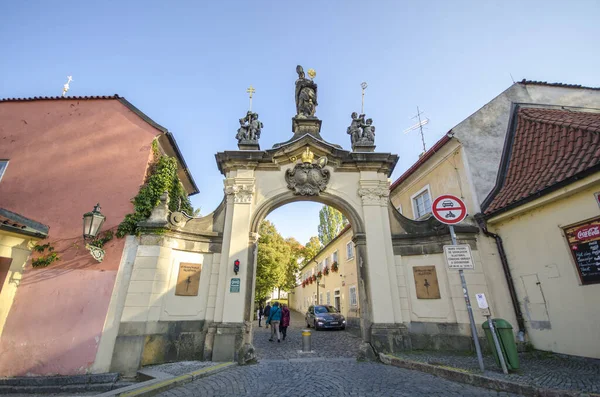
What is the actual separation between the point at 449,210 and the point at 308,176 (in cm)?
489

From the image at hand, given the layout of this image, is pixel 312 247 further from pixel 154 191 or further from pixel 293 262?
pixel 154 191

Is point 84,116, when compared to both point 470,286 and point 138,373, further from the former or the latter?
point 470,286

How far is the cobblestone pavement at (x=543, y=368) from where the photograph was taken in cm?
448

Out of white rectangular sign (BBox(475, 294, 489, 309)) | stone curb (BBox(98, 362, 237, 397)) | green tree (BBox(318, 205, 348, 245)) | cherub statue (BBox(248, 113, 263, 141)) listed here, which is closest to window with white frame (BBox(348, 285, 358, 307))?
cherub statue (BBox(248, 113, 263, 141))

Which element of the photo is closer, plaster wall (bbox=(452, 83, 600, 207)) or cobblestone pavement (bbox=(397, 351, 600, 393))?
cobblestone pavement (bbox=(397, 351, 600, 393))

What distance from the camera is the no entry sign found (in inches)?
230

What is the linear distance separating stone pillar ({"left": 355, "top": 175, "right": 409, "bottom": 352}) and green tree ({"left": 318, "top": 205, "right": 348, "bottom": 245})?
22323mm

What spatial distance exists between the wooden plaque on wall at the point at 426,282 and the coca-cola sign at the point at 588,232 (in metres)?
3.51

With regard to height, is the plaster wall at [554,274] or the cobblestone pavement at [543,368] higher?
the plaster wall at [554,274]

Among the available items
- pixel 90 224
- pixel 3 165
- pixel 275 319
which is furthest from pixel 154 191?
pixel 275 319

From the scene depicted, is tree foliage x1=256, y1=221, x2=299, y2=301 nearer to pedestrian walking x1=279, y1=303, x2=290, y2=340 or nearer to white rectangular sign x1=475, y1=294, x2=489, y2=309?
pedestrian walking x1=279, y1=303, x2=290, y2=340

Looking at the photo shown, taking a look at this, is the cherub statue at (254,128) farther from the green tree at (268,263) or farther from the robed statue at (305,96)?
the green tree at (268,263)

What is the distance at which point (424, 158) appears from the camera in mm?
11812

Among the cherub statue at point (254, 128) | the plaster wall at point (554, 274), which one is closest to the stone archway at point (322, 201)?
the cherub statue at point (254, 128)
